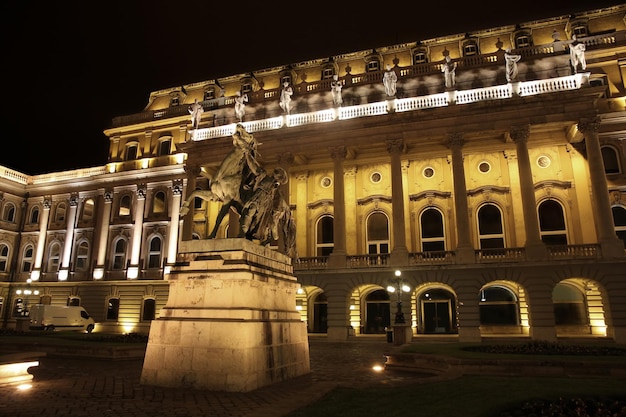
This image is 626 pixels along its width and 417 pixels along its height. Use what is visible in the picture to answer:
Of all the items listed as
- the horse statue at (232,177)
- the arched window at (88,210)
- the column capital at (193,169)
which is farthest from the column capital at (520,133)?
the arched window at (88,210)

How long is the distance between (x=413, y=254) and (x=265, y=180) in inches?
785

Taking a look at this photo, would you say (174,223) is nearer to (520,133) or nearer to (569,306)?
(520,133)

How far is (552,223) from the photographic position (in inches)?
1218

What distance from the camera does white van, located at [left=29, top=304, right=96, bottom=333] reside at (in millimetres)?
31186

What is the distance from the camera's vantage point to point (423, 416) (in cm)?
652

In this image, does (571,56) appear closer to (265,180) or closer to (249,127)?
(249,127)

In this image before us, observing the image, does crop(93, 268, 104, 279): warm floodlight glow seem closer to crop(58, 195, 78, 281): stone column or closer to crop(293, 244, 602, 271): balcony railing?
crop(58, 195, 78, 281): stone column

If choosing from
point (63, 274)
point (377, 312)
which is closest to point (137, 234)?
point (63, 274)

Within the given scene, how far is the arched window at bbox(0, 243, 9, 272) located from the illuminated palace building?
13 cm

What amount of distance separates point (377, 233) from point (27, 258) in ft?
113

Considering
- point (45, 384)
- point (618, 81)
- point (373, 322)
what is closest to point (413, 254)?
point (373, 322)

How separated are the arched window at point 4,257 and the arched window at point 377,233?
35169mm

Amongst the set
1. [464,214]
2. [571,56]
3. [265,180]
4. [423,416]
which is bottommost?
[423,416]

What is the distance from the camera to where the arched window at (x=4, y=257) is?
1713 inches
